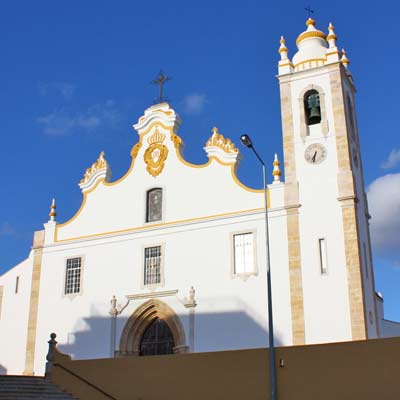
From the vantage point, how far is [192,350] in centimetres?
2028

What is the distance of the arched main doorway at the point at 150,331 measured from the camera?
21188 millimetres

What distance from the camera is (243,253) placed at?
20.6m

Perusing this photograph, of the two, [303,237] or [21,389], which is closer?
[21,389]

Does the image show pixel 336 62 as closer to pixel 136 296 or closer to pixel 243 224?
pixel 243 224

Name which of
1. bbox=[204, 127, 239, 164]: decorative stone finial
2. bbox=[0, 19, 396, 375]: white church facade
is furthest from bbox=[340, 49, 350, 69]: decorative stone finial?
bbox=[204, 127, 239, 164]: decorative stone finial

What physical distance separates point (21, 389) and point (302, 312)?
8.38 meters

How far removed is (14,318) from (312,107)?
45.3 feet

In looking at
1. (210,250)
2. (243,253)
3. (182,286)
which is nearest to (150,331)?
(182,286)

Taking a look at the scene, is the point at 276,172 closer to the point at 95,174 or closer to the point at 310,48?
the point at 310,48

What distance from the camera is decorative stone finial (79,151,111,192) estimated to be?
24538mm

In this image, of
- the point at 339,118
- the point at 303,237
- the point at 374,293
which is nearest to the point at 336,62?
the point at 339,118

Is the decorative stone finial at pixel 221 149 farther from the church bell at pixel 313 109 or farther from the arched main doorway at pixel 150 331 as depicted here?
the arched main doorway at pixel 150 331

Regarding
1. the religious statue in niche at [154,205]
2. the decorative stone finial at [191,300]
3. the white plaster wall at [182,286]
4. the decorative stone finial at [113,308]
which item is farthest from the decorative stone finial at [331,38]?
the decorative stone finial at [113,308]

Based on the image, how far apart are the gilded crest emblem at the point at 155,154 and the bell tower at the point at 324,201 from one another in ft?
15.4
